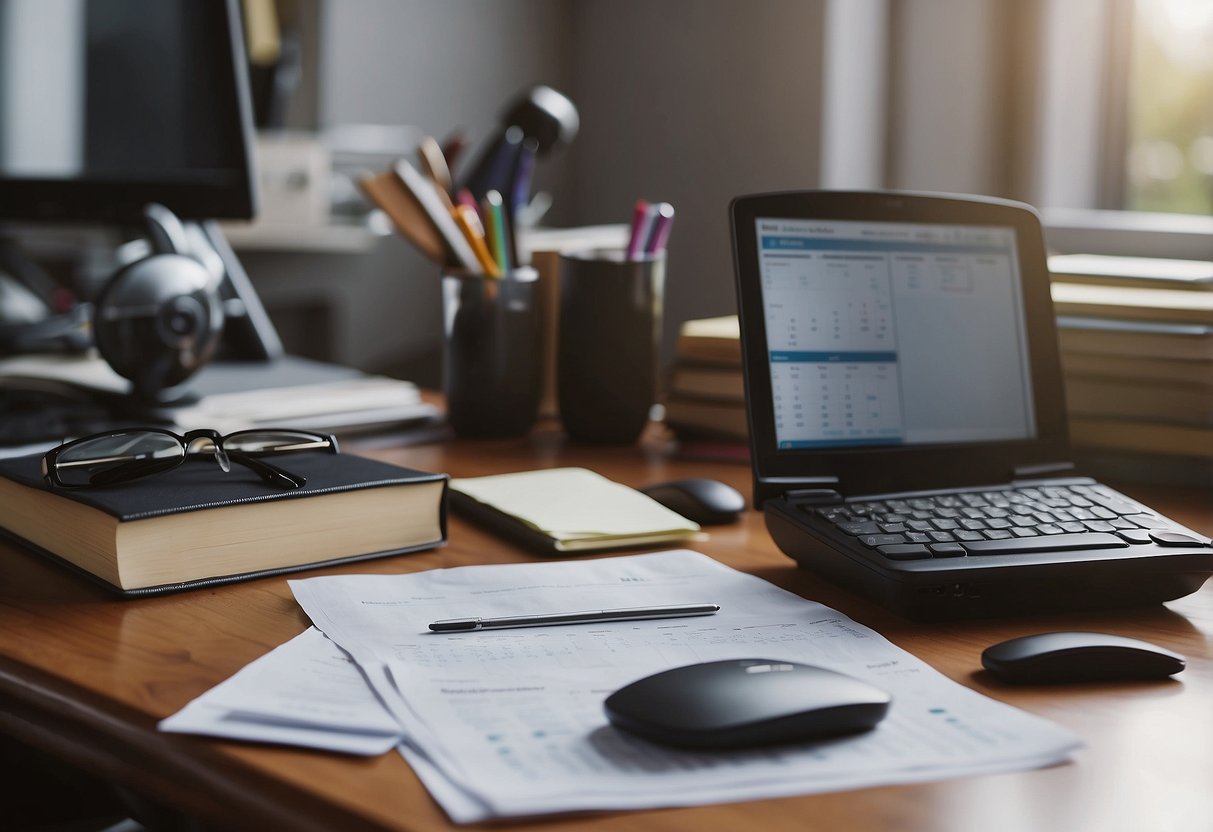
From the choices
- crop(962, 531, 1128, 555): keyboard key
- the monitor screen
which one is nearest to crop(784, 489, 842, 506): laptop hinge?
crop(962, 531, 1128, 555): keyboard key

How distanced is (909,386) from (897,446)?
0.15ft

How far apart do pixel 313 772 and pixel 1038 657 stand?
31 cm

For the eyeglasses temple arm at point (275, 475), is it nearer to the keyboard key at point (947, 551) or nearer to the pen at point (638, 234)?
the keyboard key at point (947, 551)

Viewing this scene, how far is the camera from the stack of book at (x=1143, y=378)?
0.96m

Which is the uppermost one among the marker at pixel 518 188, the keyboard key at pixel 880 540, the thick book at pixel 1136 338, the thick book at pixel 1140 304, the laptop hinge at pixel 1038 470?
the marker at pixel 518 188

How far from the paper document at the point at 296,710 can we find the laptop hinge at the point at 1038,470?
49cm

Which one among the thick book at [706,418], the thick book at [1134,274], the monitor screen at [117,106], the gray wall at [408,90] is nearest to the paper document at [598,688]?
the thick book at [706,418]

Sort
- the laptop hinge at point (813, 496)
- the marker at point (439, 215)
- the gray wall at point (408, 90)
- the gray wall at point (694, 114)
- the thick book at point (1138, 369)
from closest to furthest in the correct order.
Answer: the laptop hinge at point (813, 496) < the thick book at point (1138, 369) < the marker at point (439, 215) < the gray wall at point (694, 114) < the gray wall at point (408, 90)

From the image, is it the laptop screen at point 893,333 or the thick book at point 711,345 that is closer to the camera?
the laptop screen at point 893,333

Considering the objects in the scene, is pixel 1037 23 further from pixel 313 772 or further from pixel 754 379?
pixel 313 772

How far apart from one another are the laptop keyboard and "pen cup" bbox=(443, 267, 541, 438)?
429 millimetres

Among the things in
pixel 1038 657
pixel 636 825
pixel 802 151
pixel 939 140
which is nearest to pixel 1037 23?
pixel 939 140

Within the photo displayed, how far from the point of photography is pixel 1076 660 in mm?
544

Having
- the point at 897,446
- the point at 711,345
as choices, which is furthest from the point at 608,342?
the point at 897,446
